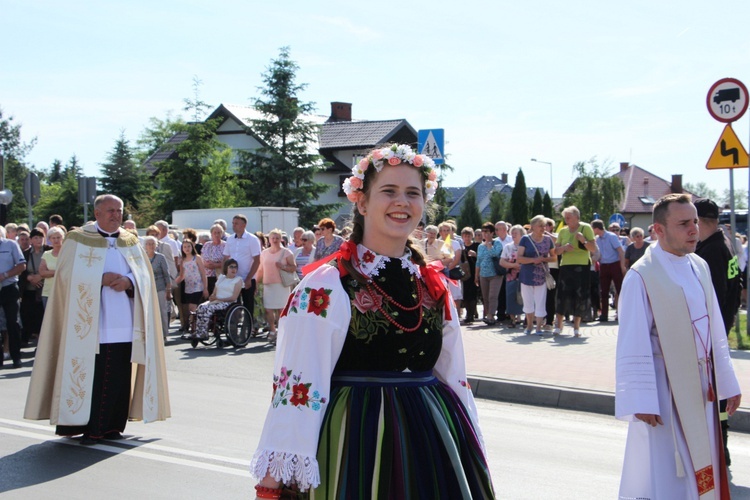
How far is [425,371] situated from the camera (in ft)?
10.8

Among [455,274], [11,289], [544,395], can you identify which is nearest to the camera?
[455,274]

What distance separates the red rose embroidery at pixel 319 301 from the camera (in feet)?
10.00

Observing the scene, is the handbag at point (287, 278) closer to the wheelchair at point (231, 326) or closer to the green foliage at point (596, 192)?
the wheelchair at point (231, 326)

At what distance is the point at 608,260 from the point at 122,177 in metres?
47.3

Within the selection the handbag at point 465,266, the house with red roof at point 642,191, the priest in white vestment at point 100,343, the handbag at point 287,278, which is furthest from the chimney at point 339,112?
the priest in white vestment at point 100,343

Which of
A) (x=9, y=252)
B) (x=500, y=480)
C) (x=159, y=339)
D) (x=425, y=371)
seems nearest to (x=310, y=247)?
(x=9, y=252)

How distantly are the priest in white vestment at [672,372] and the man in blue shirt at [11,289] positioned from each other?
970cm

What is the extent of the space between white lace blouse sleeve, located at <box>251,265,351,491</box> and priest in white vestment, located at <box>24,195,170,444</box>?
15.6 feet

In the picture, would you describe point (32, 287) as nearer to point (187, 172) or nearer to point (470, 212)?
point (187, 172)

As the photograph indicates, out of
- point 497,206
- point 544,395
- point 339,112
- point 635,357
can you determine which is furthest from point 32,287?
point 497,206

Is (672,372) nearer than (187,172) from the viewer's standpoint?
Yes

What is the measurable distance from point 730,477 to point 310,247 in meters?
9.64

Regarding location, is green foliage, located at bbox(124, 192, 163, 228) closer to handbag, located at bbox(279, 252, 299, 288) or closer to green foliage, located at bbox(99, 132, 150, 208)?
green foliage, located at bbox(99, 132, 150, 208)

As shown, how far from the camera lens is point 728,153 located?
12078mm
